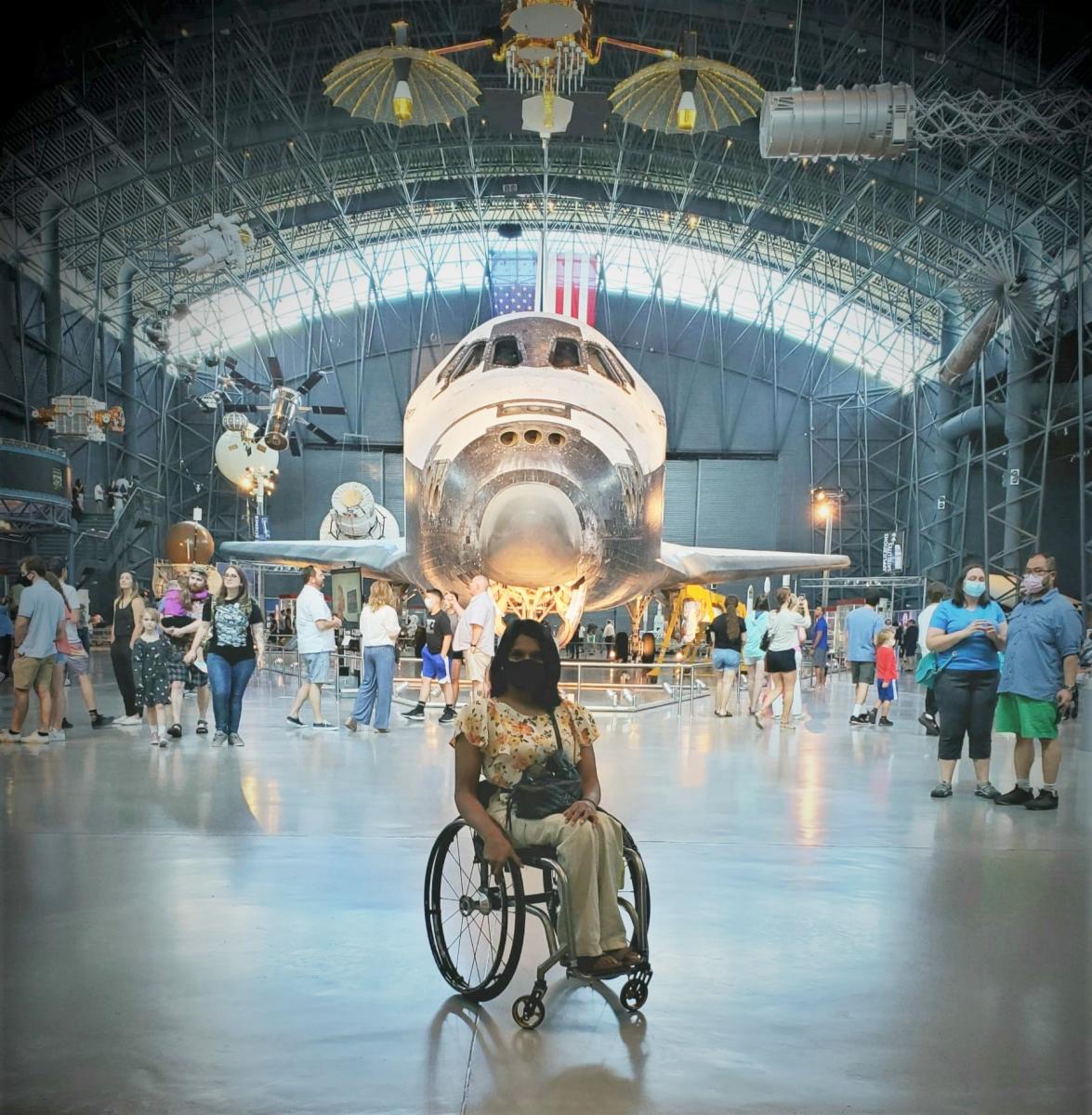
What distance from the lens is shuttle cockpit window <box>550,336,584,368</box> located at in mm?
8953

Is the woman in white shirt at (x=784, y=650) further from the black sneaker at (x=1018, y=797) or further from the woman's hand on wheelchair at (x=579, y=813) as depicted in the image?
the woman's hand on wheelchair at (x=579, y=813)

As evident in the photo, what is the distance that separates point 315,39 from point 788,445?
759 inches

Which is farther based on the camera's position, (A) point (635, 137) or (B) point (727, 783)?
(A) point (635, 137)

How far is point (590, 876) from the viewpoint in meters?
2.57

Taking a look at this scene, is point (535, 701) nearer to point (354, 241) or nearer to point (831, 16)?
point (831, 16)

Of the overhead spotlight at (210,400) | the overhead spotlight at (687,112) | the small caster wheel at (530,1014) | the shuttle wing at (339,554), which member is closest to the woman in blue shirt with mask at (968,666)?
the small caster wheel at (530,1014)

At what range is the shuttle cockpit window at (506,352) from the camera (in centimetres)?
888

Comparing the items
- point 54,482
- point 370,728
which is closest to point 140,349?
point 54,482

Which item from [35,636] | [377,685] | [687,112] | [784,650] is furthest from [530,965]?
[687,112]

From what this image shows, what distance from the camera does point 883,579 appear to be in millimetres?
26391

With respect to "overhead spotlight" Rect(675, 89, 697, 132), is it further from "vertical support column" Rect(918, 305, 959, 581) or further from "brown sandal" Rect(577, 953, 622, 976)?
"vertical support column" Rect(918, 305, 959, 581)

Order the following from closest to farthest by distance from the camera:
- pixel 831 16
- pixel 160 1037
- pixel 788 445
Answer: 1. pixel 160 1037
2. pixel 831 16
3. pixel 788 445

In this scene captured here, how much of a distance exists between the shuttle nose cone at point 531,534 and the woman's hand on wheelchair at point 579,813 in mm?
4946

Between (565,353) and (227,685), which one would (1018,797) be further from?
(565,353)
